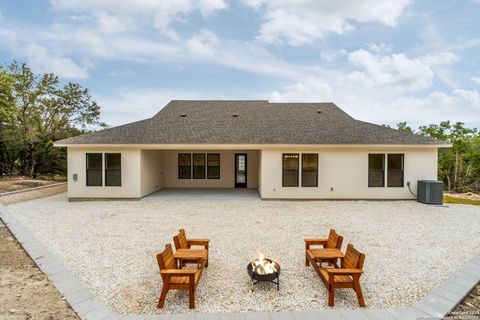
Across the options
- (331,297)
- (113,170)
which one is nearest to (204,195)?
(113,170)

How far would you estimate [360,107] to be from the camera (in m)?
26.3

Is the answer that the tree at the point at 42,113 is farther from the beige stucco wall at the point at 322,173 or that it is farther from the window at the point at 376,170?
the window at the point at 376,170

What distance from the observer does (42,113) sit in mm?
19359

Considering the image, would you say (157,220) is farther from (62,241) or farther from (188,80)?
(188,80)

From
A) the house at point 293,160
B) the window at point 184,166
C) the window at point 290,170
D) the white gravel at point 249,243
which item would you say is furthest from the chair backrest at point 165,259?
the window at point 184,166

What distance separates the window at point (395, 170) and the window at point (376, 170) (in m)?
0.28

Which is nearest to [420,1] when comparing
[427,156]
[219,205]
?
[427,156]

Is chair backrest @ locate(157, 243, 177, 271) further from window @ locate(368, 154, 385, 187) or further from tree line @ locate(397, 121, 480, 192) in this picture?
tree line @ locate(397, 121, 480, 192)

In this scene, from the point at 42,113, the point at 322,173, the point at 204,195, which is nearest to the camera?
the point at 322,173

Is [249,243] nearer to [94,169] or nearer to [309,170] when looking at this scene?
[309,170]

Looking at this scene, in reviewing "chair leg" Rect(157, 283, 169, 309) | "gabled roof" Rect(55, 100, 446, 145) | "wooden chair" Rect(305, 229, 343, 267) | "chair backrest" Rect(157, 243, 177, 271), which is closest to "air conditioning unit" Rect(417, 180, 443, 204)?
"gabled roof" Rect(55, 100, 446, 145)

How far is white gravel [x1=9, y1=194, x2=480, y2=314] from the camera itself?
11.8ft

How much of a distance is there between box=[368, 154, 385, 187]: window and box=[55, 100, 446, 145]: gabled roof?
2.73 ft

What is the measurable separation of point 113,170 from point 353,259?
35.6 ft
